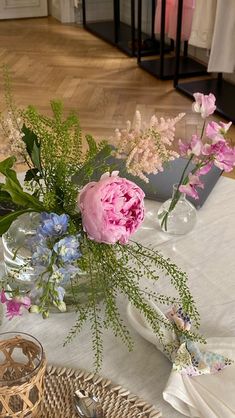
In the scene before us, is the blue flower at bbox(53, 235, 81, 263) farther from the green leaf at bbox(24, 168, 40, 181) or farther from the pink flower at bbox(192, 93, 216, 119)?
the pink flower at bbox(192, 93, 216, 119)

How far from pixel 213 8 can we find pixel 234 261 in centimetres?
275

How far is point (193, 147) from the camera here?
88cm

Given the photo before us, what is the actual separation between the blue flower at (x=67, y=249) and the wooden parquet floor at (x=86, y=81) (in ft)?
7.97

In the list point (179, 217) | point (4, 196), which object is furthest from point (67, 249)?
point (179, 217)

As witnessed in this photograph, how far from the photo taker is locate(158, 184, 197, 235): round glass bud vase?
114cm

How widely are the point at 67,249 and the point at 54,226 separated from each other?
4cm

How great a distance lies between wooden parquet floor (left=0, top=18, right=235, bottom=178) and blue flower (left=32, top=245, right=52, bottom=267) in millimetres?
2421

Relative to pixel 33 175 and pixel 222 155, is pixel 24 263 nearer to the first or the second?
pixel 33 175

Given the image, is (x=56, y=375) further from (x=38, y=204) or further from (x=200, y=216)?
(x=200, y=216)

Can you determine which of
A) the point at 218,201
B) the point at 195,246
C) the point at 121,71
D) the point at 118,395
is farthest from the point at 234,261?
the point at 121,71

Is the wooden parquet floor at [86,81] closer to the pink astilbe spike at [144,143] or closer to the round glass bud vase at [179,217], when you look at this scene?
the round glass bud vase at [179,217]

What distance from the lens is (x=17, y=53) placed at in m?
4.89

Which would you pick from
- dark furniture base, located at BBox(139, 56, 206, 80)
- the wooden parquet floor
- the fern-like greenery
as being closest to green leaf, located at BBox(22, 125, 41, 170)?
the fern-like greenery

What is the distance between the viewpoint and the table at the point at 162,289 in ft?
2.74
